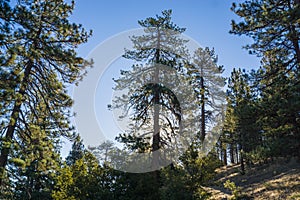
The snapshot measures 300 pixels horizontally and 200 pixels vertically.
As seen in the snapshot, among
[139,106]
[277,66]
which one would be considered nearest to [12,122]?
[139,106]

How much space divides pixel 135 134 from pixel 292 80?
28.1ft

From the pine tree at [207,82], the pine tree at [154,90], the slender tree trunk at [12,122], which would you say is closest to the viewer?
the slender tree trunk at [12,122]

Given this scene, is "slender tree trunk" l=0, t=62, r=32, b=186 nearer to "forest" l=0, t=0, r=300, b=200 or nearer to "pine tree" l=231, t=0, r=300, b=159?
"forest" l=0, t=0, r=300, b=200

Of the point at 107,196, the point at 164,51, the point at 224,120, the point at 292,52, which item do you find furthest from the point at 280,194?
the point at 224,120

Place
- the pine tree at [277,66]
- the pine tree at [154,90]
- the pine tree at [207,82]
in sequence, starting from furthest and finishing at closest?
the pine tree at [207,82] < the pine tree at [154,90] < the pine tree at [277,66]

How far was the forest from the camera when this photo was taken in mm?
9633

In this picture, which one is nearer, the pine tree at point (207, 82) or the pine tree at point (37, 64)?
the pine tree at point (37, 64)

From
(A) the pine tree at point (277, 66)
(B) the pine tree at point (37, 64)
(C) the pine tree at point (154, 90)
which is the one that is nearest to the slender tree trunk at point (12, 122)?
(B) the pine tree at point (37, 64)

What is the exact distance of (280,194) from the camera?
12.5m

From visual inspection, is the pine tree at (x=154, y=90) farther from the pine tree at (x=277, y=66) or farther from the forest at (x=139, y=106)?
the pine tree at (x=277, y=66)

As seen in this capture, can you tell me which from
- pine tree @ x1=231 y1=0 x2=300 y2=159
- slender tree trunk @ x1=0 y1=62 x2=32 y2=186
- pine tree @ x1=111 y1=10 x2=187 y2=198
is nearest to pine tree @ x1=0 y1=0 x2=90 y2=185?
slender tree trunk @ x1=0 y1=62 x2=32 y2=186

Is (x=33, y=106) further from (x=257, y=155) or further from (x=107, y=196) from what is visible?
(x=257, y=155)

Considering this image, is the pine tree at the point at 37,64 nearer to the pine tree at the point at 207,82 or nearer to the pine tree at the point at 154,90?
the pine tree at the point at 154,90

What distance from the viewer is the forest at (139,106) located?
9.63m
